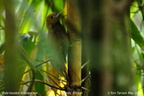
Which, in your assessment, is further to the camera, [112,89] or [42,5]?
[42,5]

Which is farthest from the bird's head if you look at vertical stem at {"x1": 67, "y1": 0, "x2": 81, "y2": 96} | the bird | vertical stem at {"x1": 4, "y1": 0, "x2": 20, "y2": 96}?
vertical stem at {"x1": 4, "y1": 0, "x2": 20, "y2": 96}

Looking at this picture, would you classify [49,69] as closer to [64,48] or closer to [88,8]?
[64,48]

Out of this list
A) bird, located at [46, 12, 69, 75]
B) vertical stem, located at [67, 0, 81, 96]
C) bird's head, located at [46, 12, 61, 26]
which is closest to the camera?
vertical stem, located at [67, 0, 81, 96]

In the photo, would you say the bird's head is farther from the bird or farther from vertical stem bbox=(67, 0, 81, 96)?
vertical stem bbox=(67, 0, 81, 96)

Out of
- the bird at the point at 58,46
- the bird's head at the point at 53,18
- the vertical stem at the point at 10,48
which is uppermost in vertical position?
the bird's head at the point at 53,18

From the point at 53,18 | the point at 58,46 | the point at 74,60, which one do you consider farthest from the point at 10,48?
the point at 53,18

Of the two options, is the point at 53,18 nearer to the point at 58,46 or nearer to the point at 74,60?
the point at 58,46

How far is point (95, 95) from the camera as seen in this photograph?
0.74 feet

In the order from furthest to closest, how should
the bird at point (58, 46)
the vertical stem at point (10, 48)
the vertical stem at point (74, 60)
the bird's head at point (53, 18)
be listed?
1. the bird's head at point (53, 18)
2. the bird at point (58, 46)
3. the vertical stem at point (74, 60)
4. the vertical stem at point (10, 48)

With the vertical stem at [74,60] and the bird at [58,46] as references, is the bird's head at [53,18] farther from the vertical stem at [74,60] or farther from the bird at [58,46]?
the vertical stem at [74,60]

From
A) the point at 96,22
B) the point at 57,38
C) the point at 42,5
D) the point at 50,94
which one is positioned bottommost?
the point at 50,94

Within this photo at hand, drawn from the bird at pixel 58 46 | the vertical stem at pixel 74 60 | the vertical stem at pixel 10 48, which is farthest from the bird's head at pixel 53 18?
the vertical stem at pixel 10 48

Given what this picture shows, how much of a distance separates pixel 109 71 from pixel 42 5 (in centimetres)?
116

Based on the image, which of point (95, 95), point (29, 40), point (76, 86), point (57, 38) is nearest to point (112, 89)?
point (95, 95)
